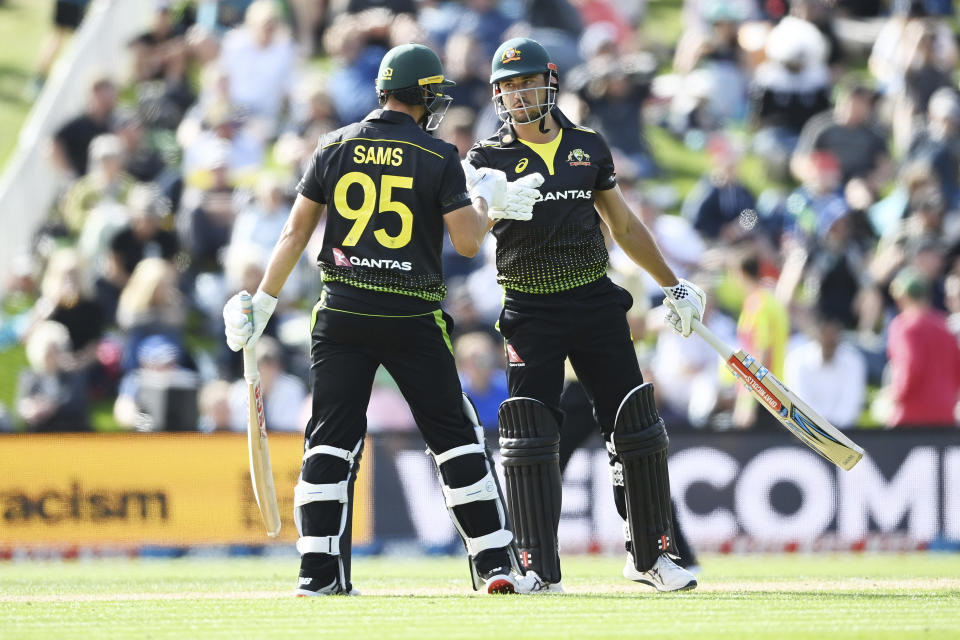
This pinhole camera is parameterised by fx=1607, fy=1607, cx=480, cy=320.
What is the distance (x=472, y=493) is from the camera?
712 centimetres

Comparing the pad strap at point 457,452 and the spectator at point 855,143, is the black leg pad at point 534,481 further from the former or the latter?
the spectator at point 855,143

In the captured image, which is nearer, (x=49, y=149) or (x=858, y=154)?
(x=858, y=154)

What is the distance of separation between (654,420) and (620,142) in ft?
26.3

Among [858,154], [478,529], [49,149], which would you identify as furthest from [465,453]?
[49,149]

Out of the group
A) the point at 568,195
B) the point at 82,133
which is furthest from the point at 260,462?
the point at 82,133

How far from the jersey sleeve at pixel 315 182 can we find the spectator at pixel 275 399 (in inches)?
201

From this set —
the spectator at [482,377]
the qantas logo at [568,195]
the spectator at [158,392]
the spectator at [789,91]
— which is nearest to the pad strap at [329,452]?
the qantas logo at [568,195]

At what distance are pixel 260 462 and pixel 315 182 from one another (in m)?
1.35

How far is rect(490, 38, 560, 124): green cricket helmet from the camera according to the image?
7.34 m

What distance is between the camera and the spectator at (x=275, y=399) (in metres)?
12.1

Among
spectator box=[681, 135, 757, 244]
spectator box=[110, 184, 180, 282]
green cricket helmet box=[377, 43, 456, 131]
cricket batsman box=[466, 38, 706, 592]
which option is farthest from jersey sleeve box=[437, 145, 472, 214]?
spectator box=[681, 135, 757, 244]

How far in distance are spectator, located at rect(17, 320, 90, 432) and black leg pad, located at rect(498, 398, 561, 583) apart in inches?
230

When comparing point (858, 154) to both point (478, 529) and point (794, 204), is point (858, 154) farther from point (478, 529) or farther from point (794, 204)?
point (478, 529)

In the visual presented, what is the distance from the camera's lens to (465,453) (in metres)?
7.12
